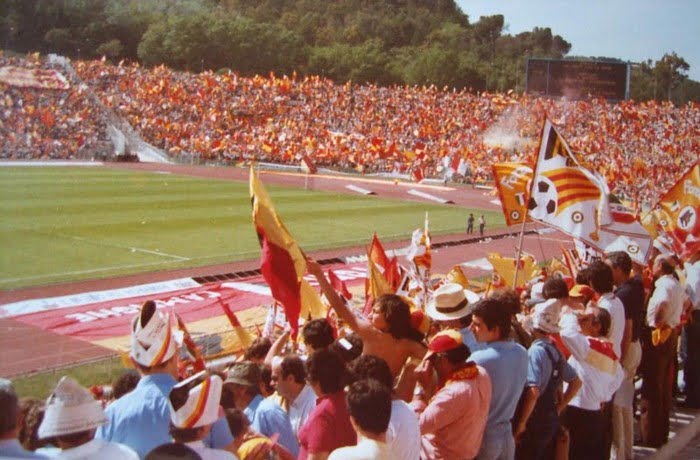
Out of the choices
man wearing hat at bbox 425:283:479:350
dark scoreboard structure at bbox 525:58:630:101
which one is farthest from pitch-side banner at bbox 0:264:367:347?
dark scoreboard structure at bbox 525:58:630:101

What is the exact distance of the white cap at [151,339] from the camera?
450 cm

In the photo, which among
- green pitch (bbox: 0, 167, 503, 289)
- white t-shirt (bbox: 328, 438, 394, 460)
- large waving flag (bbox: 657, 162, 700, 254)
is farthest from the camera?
green pitch (bbox: 0, 167, 503, 289)

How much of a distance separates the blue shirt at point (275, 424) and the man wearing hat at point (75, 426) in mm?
1253

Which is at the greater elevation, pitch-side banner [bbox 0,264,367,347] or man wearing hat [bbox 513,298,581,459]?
man wearing hat [bbox 513,298,581,459]

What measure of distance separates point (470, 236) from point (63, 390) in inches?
982

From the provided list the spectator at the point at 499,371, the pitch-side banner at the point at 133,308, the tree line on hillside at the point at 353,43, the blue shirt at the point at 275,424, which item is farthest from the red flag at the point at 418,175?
the blue shirt at the point at 275,424

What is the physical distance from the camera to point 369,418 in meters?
4.08

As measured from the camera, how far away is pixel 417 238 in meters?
11.1

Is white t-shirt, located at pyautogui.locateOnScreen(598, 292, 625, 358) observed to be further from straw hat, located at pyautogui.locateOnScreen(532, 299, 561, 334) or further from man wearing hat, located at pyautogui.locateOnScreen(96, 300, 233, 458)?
man wearing hat, located at pyautogui.locateOnScreen(96, 300, 233, 458)

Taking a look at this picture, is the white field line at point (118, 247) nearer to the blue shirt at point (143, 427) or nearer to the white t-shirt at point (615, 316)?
the white t-shirt at point (615, 316)

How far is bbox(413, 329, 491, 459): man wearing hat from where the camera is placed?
4934 millimetres

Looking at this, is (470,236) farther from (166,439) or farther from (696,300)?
(166,439)

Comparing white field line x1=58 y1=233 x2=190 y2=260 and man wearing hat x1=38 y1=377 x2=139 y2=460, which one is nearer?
man wearing hat x1=38 y1=377 x2=139 y2=460

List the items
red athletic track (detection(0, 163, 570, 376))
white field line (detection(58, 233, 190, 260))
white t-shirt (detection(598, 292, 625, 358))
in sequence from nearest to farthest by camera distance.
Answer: white t-shirt (detection(598, 292, 625, 358)) < red athletic track (detection(0, 163, 570, 376)) < white field line (detection(58, 233, 190, 260))
